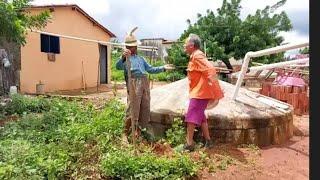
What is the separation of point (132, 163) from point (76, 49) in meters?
13.5

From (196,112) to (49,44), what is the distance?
36.3ft

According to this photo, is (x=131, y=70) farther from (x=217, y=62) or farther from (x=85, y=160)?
(x=217, y=62)

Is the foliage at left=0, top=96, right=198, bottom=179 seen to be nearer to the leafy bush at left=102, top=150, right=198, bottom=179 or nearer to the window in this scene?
the leafy bush at left=102, top=150, right=198, bottom=179

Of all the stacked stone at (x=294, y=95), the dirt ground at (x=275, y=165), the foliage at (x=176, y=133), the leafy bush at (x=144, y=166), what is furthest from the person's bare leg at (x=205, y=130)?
the stacked stone at (x=294, y=95)

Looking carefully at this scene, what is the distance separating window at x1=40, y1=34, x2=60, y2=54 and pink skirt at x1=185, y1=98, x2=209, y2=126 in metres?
10.7

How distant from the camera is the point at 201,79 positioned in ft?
17.4

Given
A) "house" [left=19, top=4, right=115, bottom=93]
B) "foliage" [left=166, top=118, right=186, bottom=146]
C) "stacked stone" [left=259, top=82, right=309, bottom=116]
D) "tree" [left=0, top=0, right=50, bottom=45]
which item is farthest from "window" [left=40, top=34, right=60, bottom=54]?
"foliage" [left=166, top=118, right=186, bottom=146]

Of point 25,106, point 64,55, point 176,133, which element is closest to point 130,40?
point 176,133

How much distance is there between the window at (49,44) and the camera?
15.0 metres

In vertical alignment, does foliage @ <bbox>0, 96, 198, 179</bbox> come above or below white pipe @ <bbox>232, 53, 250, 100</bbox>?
below

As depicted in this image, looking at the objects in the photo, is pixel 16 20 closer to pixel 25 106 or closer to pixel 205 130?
pixel 25 106

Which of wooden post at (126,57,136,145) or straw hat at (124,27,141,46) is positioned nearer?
wooden post at (126,57,136,145)

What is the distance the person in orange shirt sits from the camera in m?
5.25

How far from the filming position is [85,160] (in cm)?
453
